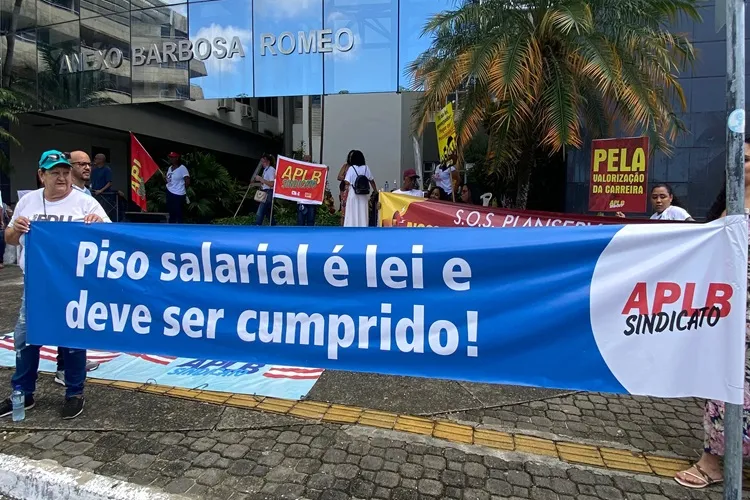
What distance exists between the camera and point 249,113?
22.8 m

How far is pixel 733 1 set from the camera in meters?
2.12

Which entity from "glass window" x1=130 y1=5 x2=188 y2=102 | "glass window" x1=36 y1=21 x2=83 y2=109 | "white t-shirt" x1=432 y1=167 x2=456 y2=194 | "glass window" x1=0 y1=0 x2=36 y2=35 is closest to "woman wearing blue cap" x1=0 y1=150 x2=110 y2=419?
"white t-shirt" x1=432 y1=167 x2=456 y2=194

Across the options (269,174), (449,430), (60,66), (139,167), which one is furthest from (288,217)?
(449,430)

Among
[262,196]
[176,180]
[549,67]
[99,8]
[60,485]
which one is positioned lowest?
[60,485]

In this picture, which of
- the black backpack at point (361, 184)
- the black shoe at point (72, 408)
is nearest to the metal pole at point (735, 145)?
the black shoe at point (72, 408)

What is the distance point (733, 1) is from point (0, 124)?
55.7 feet

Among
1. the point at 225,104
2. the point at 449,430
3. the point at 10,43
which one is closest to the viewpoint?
the point at 449,430

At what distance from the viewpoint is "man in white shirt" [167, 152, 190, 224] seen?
38.9ft

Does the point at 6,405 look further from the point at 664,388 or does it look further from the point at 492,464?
the point at 664,388

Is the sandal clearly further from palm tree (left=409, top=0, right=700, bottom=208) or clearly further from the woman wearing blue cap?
palm tree (left=409, top=0, right=700, bottom=208)

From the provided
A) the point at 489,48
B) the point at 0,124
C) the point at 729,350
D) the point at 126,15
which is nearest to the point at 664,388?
the point at 729,350

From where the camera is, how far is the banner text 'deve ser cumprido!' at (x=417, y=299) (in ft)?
7.69

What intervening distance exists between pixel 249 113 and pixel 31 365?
2076cm

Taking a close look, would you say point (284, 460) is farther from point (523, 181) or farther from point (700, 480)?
point (523, 181)
